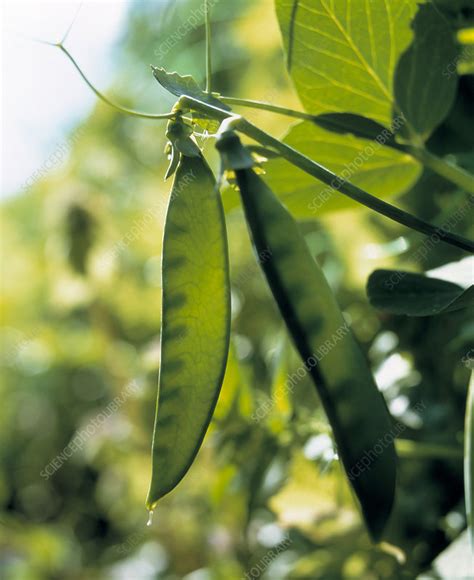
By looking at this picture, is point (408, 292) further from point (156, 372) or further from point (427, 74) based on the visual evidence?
point (156, 372)

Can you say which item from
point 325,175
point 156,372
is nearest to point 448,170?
point 325,175

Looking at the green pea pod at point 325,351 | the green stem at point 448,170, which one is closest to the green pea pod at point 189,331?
the green pea pod at point 325,351

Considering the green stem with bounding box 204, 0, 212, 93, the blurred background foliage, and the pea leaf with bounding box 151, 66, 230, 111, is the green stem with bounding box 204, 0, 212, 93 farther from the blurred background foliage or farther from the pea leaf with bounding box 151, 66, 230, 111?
the blurred background foliage

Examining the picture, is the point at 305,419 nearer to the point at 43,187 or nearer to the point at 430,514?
the point at 430,514

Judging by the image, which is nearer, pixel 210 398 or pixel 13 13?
pixel 210 398

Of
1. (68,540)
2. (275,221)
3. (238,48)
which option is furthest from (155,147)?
(275,221)

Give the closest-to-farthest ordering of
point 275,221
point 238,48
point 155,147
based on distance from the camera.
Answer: point 275,221 < point 238,48 < point 155,147
